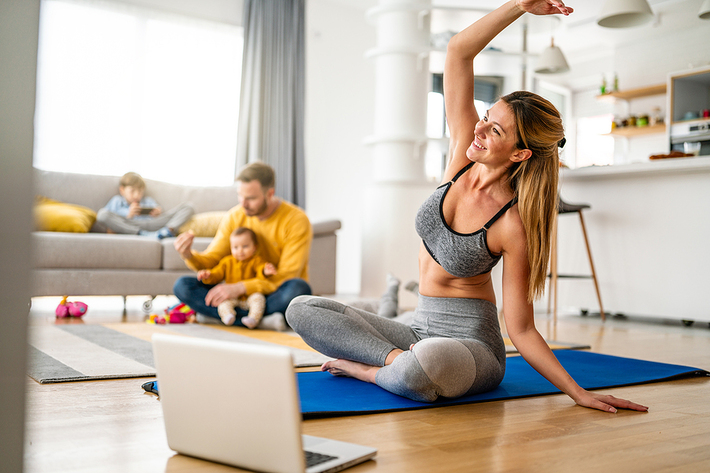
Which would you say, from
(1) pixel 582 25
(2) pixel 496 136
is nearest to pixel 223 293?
(2) pixel 496 136

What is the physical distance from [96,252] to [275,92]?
2993 mm

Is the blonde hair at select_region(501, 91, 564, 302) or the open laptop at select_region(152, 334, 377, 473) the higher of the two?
the blonde hair at select_region(501, 91, 564, 302)

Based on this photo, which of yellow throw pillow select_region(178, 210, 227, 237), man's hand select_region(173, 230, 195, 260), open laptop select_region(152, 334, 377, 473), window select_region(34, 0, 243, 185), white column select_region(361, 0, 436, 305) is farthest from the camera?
window select_region(34, 0, 243, 185)

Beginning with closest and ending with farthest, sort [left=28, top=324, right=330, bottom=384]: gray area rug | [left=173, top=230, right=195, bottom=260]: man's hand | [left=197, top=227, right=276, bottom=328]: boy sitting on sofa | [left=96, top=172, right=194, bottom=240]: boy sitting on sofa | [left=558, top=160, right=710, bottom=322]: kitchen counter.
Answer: [left=28, top=324, right=330, bottom=384]: gray area rug → [left=173, top=230, right=195, bottom=260]: man's hand → [left=197, top=227, right=276, bottom=328]: boy sitting on sofa → [left=558, top=160, right=710, bottom=322]: kitchen counter → [left=96, top=172, right=194, bottom=240]: boy sitting on sofa

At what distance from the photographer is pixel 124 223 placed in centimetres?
399

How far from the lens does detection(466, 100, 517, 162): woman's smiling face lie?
1434mm

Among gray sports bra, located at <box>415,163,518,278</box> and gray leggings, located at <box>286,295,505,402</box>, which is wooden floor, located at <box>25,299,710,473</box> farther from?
gray sports bra, located at <box>415,163,518,278</box>

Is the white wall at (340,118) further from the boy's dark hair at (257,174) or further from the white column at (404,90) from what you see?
the boy's dark hair at (257,174)

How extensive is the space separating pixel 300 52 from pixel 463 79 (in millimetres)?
4819

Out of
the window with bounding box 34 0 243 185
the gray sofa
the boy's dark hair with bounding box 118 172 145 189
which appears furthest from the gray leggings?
the window with bounding box 34 0 243 185

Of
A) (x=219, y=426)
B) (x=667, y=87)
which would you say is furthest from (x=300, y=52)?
(x=219, y=426)

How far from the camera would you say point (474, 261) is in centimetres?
147

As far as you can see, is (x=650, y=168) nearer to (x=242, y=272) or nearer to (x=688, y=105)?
(x=242, y=272)

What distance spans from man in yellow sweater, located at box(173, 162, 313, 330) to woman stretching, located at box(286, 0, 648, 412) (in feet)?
4.35
